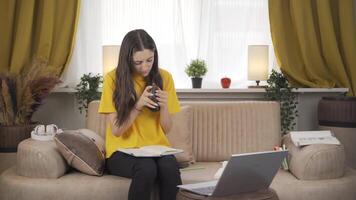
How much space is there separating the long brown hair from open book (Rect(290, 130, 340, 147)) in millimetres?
944

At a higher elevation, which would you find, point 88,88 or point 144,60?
point 144,60

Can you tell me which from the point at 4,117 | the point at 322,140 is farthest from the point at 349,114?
the point at 4,117

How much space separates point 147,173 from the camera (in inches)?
89.6

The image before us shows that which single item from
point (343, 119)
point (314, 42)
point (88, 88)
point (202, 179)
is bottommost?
point (202, 179)

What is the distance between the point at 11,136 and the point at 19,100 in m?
0.25

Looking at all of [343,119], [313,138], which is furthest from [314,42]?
[313,138]

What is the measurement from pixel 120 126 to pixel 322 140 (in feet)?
3.73

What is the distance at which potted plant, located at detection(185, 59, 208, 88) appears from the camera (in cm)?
354

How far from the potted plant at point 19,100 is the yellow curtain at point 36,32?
30cm

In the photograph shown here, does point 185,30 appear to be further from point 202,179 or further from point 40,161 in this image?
point 40,161

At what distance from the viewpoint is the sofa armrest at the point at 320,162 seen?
8.16 feet

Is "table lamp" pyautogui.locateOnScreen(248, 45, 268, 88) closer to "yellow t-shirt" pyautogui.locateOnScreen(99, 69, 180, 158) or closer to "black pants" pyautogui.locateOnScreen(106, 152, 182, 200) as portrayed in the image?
"yellow t-shirt" pyautogui.locateOnScreen(99, 69, 180, 158)

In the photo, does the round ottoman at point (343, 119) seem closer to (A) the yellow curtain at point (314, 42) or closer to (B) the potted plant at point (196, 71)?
(A) the yellow curtain at point (314, 42)

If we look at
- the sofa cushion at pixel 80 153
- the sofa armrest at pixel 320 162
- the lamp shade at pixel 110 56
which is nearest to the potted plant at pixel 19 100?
the lamp shade at pixel 110 56
